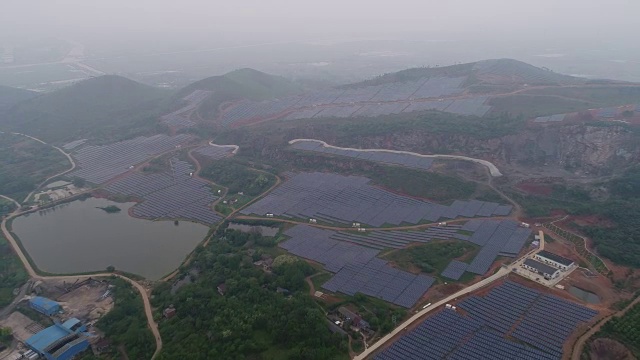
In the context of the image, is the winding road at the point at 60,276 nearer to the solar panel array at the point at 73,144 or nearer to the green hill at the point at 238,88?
the solar panel array at the point at 73,144

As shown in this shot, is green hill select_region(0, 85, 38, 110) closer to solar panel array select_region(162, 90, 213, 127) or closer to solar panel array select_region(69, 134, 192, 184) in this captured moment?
solar panel array select_region(162, 90, 213, 127)

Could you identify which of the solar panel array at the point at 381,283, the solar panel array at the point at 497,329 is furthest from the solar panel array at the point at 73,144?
the solar panel array at the point at 497,329

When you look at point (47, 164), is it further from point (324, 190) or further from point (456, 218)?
point (456, 218)

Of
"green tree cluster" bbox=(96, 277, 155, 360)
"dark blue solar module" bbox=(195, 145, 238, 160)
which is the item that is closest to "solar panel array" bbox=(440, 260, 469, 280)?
"green tree cluster" bbox=(96, 277, 155, 360)

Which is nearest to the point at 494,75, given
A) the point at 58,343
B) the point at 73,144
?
the point at 73,144

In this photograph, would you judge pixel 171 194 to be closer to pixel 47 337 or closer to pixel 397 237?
pixel 47 337

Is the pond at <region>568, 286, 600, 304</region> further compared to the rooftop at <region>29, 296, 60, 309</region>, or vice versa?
the rooftop at <region>29, 296, 60, 309</region>
